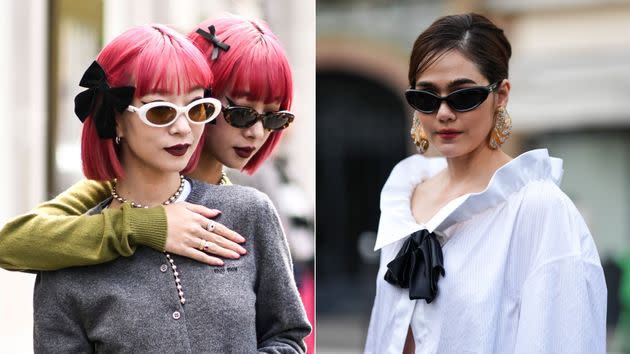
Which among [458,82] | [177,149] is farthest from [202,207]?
[458,82]

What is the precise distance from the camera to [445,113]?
10.0 ft

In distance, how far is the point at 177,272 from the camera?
8.60ft

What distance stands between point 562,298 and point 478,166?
1.59 feet

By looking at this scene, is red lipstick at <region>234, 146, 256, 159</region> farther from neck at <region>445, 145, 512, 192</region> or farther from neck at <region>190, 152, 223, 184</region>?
neck at <region>445, 145, 512, 192</region>

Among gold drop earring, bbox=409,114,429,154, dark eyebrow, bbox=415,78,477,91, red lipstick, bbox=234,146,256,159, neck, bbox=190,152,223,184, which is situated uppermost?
dark eyebrow, bbox=415,78,477,91

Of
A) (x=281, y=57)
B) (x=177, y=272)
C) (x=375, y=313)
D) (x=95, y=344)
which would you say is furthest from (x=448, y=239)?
(x=95, y=344)

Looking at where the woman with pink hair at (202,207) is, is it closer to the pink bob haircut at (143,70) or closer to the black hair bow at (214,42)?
the black hair bow at (214,42)

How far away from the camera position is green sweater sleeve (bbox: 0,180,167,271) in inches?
101

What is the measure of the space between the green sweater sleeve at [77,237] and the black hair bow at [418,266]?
0.86 metres

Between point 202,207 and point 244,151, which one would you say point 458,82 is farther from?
point 202,207

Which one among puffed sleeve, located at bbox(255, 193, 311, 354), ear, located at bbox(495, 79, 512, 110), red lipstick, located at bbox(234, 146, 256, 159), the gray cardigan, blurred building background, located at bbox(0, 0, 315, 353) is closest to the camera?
the gray cardigan

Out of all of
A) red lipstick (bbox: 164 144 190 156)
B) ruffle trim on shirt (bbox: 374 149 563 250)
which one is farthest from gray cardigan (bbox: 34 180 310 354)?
ruffle trim on shirt (bbox: 374 149 563 250)

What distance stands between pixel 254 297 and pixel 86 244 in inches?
17.1

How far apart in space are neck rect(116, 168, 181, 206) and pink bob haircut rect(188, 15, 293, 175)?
0.38 metres
